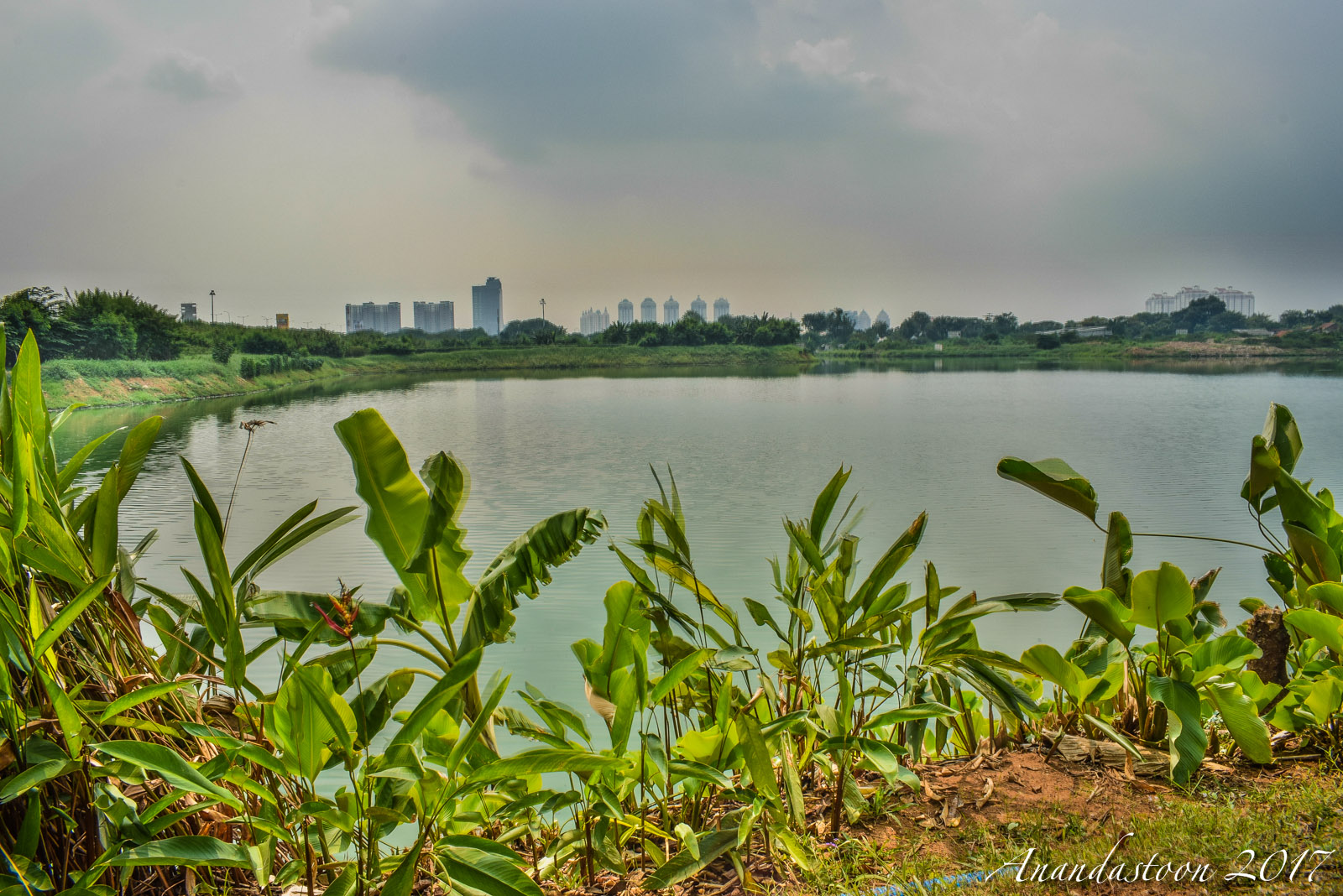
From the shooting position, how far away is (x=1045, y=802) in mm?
1383

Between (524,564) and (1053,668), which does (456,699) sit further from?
(1053,668)

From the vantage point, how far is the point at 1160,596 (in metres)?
1.48

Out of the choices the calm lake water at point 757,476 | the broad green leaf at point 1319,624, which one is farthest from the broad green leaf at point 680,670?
the calm lake water at point 757,476

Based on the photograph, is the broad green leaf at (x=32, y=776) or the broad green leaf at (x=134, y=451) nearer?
the broad green leaf at (x=32, y=776)

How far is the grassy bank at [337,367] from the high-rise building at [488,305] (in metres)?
44.9

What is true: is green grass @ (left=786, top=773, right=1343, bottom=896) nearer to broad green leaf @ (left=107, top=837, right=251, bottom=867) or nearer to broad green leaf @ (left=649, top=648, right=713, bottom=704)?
broad green leaf @ (left=649, top=648, right=713, bottom=704)

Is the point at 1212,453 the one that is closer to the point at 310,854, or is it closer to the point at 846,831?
the point at 846,831

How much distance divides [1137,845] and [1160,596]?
1.52 feet

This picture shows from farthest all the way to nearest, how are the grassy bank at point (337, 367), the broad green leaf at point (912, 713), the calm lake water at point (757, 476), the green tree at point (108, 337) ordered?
the green tree at point (108, 337) < the grassy bank at point (337, 367) < the calm lake water at point (757, 476) < the broad green leaf at point (912, 713)

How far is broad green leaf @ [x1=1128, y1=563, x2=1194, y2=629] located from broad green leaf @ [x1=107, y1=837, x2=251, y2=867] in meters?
1.46

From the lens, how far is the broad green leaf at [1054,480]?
1489mm

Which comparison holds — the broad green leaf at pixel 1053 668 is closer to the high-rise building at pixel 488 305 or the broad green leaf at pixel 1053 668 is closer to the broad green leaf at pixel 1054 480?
the broad green leaf at pixel 1054 480

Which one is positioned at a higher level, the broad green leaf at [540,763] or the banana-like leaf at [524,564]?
the banana-like leaf at [524,564]

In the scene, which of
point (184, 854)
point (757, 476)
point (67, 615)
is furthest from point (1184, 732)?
point (757, 476)
